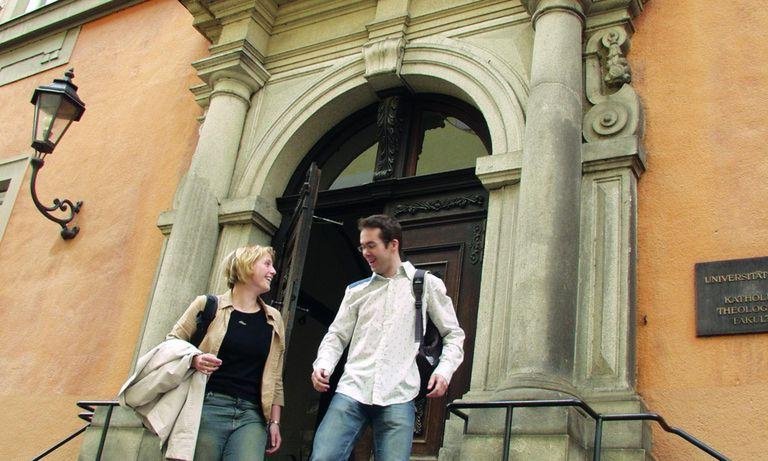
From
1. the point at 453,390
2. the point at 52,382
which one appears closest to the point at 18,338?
the point at 52,382

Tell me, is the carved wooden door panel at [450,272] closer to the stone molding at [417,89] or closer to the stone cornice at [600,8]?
the stone molding at [417,89]

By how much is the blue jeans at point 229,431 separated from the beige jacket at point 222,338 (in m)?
0.09

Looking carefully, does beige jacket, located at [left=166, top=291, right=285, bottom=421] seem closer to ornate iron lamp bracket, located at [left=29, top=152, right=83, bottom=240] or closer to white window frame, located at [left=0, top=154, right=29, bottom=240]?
ornate iron lamp bracket, located at [left=29, top=152, right=83, bottom=240]

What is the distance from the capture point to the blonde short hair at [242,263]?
4129 mm

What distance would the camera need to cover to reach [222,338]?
13.1ft

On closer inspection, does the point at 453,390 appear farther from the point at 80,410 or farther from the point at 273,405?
the point at 80,410

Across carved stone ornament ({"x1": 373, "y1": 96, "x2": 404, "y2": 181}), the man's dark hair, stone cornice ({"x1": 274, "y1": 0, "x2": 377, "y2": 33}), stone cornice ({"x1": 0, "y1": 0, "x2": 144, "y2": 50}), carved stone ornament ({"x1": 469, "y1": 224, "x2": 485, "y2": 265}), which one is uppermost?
stone cornice ({"x1": 0, "y1": 0, "x2": 144, "y2": 50})

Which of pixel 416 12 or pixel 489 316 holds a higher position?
pixel 416 12

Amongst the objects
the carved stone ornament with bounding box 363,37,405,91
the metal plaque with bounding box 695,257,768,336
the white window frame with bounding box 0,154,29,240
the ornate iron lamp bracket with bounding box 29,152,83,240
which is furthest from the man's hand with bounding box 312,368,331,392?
the white window frame with bounding box 0,154,29,240

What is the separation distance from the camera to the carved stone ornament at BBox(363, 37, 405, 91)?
6855 millimetres

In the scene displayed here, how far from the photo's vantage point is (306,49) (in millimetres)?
7562

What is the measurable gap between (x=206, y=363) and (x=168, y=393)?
24 centimetres

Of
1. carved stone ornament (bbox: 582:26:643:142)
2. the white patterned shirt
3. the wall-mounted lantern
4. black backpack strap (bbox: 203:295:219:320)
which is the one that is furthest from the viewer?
the wall-mounted lantern

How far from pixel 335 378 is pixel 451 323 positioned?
8.43 feet
